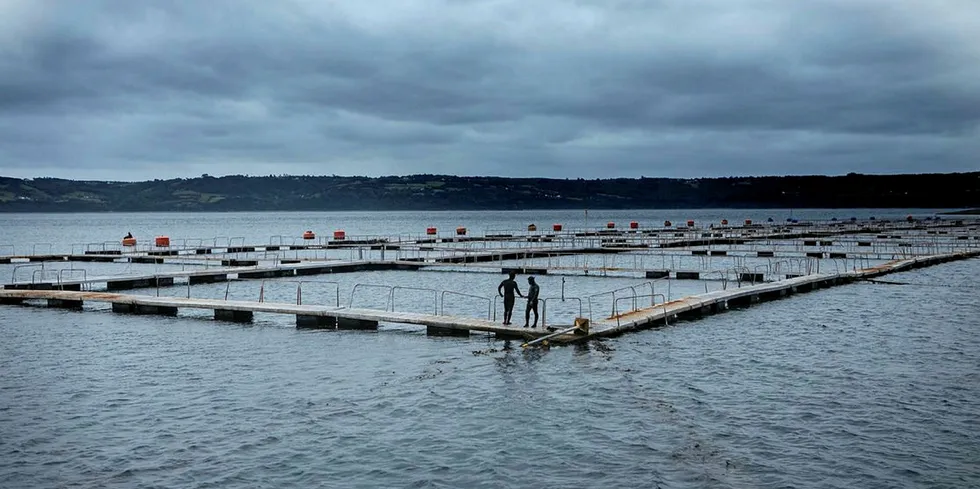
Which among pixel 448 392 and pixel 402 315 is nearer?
pixel 448 392

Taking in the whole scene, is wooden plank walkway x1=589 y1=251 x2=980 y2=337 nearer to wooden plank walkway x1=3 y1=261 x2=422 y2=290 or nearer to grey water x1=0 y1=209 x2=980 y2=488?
grey water x1=0 y1=209 x2=980 y2=488

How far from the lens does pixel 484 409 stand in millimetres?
22984

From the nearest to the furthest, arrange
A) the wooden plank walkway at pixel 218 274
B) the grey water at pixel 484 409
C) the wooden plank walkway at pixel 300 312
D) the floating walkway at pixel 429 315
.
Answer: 1. the grey water at pixel 484 409
2. the floating walkway at pixel 429 315
3. the wooden plank walkway at pixel 300 312
4. the wooden plank walkway at pixel 218 274

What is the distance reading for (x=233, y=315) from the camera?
1603 inches

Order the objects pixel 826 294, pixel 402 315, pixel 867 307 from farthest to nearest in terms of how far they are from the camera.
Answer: pixel 826 294
pixel 867 307
pixel 402 315

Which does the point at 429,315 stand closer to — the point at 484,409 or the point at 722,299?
the point at 484,409

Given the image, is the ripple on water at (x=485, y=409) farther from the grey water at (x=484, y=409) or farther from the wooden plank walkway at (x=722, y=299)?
the wooden plank walkway at (x=722, y=299)

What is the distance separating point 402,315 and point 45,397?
1446 centimetres

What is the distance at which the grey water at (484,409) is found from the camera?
58.9ft


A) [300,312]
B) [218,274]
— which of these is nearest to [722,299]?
[300,312]

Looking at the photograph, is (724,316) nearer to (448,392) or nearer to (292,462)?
(448,392)

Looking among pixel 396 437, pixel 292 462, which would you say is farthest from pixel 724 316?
pixel 292 462

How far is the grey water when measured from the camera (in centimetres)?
1794

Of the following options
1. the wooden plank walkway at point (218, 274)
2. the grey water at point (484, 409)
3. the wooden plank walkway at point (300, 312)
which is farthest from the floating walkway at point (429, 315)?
the wooden plank walkway at point (218, 274)
